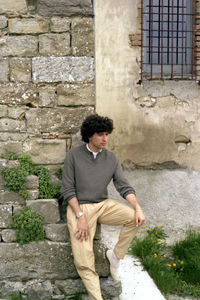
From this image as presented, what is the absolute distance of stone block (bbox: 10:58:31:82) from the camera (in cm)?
368

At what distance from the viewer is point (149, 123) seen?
5996mm

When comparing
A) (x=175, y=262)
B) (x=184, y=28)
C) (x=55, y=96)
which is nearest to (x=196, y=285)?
(x=175, y=262)

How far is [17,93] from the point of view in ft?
12.1

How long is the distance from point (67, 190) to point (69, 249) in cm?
56

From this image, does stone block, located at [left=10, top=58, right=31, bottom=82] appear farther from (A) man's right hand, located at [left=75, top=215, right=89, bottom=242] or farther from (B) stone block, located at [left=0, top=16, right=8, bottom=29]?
(A) man's right hand, located at [left=75, top=215, right=89, bottom=242]

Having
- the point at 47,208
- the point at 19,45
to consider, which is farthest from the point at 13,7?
the point at 47,208

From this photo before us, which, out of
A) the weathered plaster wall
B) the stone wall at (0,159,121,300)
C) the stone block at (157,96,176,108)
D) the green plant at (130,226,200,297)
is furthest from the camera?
the stone block at (157,96,176,108)

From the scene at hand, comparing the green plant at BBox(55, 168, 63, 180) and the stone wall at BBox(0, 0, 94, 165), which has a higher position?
the stone wall at BBox(0, 0, 94, 165)

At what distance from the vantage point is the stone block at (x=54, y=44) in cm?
368

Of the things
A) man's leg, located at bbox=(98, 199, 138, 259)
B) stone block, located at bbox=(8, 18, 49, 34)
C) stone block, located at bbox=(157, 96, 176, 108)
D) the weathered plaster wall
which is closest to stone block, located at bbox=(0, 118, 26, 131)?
stone block, located at bbox=(8, 18, 49, 34)

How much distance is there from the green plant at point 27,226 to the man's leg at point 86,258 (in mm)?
282

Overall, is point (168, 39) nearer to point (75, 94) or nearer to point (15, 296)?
point (75, 94)

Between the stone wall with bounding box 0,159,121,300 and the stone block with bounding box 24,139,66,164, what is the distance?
17 centimetres

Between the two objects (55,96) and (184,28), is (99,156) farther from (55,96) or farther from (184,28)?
(184,28)
